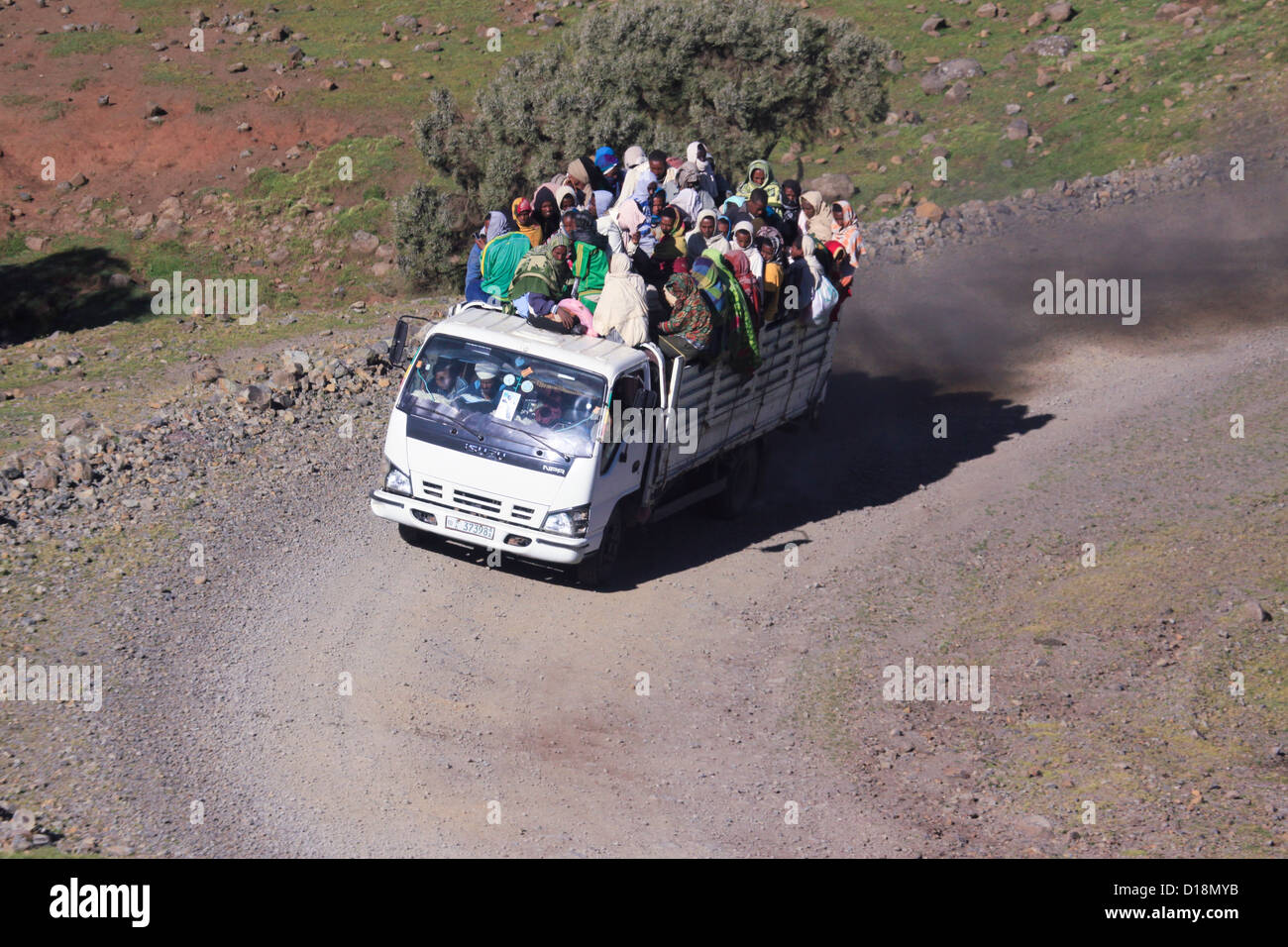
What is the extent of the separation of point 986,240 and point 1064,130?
6.55 meters

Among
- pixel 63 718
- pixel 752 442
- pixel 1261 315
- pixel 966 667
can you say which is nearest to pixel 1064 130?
pixel 1261 315

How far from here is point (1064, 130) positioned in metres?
32.3

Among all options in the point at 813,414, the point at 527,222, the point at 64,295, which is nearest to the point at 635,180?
the point at 527,222

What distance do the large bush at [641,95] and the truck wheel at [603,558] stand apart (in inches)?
613

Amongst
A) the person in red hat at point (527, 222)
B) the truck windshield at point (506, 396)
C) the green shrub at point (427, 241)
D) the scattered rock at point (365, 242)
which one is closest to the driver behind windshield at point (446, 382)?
the truck windshield at point (506, 396)

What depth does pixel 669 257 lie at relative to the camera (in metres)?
14.5

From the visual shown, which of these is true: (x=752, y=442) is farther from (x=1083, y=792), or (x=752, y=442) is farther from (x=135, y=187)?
(x=135, y=187)

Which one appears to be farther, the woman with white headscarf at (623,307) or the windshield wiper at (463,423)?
the woman with white headscarf at (623,307)

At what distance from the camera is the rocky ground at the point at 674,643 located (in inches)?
373

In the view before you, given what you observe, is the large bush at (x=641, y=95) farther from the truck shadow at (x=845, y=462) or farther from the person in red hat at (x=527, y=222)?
the person in red hat at (x=527, y=222)

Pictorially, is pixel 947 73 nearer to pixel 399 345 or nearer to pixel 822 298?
pixel 822 298

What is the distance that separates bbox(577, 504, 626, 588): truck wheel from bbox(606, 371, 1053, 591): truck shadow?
435 millimetres

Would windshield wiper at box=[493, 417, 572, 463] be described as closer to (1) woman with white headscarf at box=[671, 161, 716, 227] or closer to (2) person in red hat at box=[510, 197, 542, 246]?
(2) person in red hat at box=[510, 197, 542, 246]

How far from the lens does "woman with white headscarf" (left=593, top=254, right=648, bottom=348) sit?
41.3 feet
